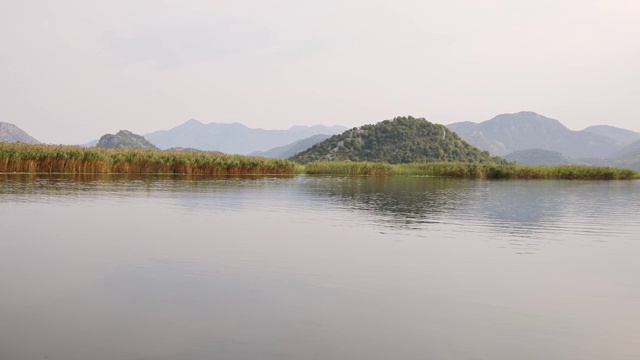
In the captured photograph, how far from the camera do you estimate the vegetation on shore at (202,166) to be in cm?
5738

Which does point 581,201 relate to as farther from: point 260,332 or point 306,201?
point 260,332

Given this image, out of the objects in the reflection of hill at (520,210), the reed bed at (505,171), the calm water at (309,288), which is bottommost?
the calm water at (309,288)

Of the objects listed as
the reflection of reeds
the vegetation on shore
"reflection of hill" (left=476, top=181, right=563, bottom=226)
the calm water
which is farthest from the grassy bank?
the calm water

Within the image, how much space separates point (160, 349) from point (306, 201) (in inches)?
1078

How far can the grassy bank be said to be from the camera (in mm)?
91500

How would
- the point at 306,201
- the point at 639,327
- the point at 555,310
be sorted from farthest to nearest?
the point at 306,201, the point at 555,310, the point at 639,327

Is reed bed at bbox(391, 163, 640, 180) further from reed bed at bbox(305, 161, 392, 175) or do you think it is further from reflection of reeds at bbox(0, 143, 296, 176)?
reflection of reeds at bbox(0, 143, 296, 176)

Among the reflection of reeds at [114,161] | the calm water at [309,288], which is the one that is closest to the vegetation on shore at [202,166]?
the reflection of reeds at [114,161]

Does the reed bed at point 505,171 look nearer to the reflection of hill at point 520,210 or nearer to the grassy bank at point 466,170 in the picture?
the grassy bank at point 466,170

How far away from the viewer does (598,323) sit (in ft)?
32.6

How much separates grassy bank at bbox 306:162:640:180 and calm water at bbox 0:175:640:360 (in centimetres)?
6724

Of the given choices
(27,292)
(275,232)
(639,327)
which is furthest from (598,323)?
(275,232)

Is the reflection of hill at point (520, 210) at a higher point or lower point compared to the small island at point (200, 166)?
lower

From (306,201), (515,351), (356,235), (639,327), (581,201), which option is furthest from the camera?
(581,201)
